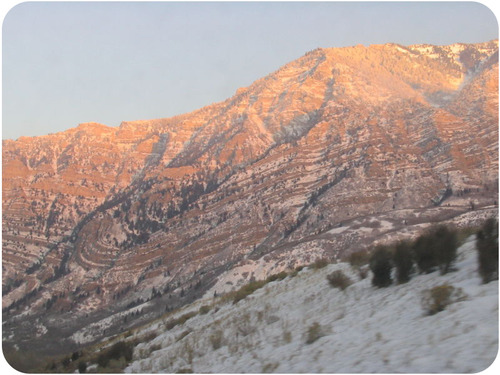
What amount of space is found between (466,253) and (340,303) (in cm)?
452

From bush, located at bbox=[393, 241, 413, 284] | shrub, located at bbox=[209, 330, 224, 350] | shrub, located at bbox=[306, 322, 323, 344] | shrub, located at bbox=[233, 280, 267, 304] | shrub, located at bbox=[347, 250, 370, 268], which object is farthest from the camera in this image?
shrub, located at bbox=[233, 280, 267, 304]

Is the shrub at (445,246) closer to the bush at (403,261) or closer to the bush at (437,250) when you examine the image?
the bush at (437,250)

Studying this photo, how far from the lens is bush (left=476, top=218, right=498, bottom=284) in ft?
45.6

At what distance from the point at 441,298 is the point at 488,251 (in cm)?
205

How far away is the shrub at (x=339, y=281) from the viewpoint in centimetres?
1985

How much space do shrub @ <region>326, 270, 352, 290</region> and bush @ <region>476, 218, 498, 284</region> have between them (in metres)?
5.91

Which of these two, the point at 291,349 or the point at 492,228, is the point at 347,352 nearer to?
the point at 291,349

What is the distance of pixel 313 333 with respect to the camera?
15922 mm

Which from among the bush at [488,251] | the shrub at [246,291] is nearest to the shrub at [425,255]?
the bush at [488,251]

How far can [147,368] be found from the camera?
2044 cm

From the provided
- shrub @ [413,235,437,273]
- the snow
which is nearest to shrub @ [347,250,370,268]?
the snow

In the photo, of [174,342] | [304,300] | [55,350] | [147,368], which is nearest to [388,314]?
[304,300]

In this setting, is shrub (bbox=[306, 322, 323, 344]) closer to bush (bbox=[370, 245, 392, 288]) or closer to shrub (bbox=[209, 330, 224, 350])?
bush (bbox=[370, 245, 392, 288])

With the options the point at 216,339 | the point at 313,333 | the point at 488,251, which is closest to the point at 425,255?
the point at 488,251
